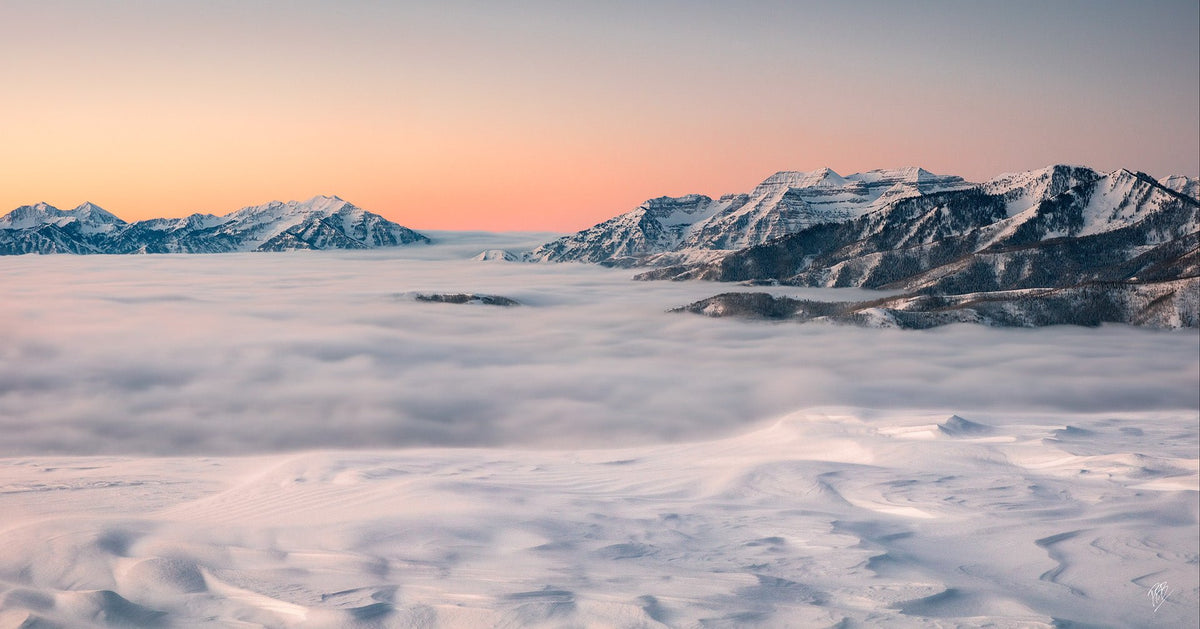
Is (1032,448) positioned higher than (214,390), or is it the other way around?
(1032,448)

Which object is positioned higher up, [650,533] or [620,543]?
[620,543]

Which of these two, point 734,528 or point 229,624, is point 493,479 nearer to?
point 734,528

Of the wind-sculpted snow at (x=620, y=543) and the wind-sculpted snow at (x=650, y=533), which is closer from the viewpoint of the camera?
the wind-sculpted snow at (x=620, y=543)

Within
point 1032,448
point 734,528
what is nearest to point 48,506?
point 734,528

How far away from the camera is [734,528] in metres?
48.3

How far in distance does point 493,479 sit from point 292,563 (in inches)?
1090

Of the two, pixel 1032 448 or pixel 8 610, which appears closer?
pixel 8 610

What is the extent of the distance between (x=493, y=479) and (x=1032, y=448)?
5437cm

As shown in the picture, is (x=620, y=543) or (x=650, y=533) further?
(x=650, y=533)

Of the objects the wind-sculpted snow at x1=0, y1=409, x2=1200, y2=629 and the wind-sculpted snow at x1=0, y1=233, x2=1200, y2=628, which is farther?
the wind-sculpted snow at x1=0, y1=233, x2=1200, y2=628

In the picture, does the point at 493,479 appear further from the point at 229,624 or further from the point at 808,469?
the point at 229,624

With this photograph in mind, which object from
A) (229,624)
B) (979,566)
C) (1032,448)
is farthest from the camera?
(1032,448)

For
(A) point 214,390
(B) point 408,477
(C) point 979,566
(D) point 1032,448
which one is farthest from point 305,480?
(A) point 214,390

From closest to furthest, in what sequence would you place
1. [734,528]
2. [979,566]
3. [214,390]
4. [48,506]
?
[979,566], [734,528], [48,506], [214,390]
